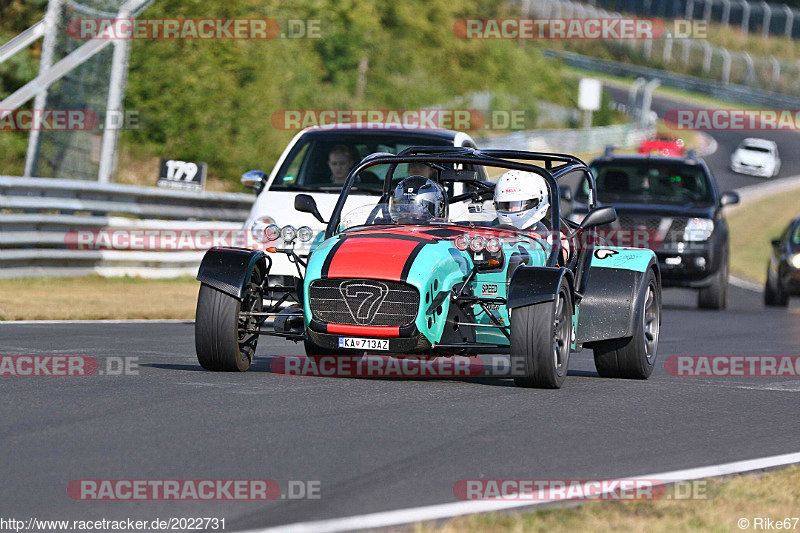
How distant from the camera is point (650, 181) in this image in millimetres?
20906

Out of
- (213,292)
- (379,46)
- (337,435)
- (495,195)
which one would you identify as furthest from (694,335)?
(379,46)

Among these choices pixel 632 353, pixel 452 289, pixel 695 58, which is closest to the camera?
pixel 452 289

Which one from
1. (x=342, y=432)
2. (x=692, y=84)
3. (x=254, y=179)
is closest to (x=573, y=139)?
(x=692, y=84)

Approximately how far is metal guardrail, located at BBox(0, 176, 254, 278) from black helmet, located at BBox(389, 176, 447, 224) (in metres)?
8.27

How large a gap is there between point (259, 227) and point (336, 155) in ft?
4.52

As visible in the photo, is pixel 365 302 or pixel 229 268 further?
pixel 229 268

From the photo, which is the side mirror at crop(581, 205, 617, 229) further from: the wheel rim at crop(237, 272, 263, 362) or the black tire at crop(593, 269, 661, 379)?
the wheel rim at crop(237, 272, 263, 362)

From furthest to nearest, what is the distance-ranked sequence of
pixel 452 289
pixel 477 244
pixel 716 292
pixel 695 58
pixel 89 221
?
pixel 695 58 → pixel 716 292 → pixel 89 221 → pixel 477 244 → pixel 452 289

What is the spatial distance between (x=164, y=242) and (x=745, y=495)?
15.5 m

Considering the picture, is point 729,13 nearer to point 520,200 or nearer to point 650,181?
point 650,181

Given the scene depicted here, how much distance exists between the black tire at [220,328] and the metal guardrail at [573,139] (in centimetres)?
4975

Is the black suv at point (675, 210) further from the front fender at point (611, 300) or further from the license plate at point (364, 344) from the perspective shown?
the license plate at point (364, 344)

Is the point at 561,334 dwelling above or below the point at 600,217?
below

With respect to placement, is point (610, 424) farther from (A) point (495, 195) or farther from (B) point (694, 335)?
(B) point (694, 335)
